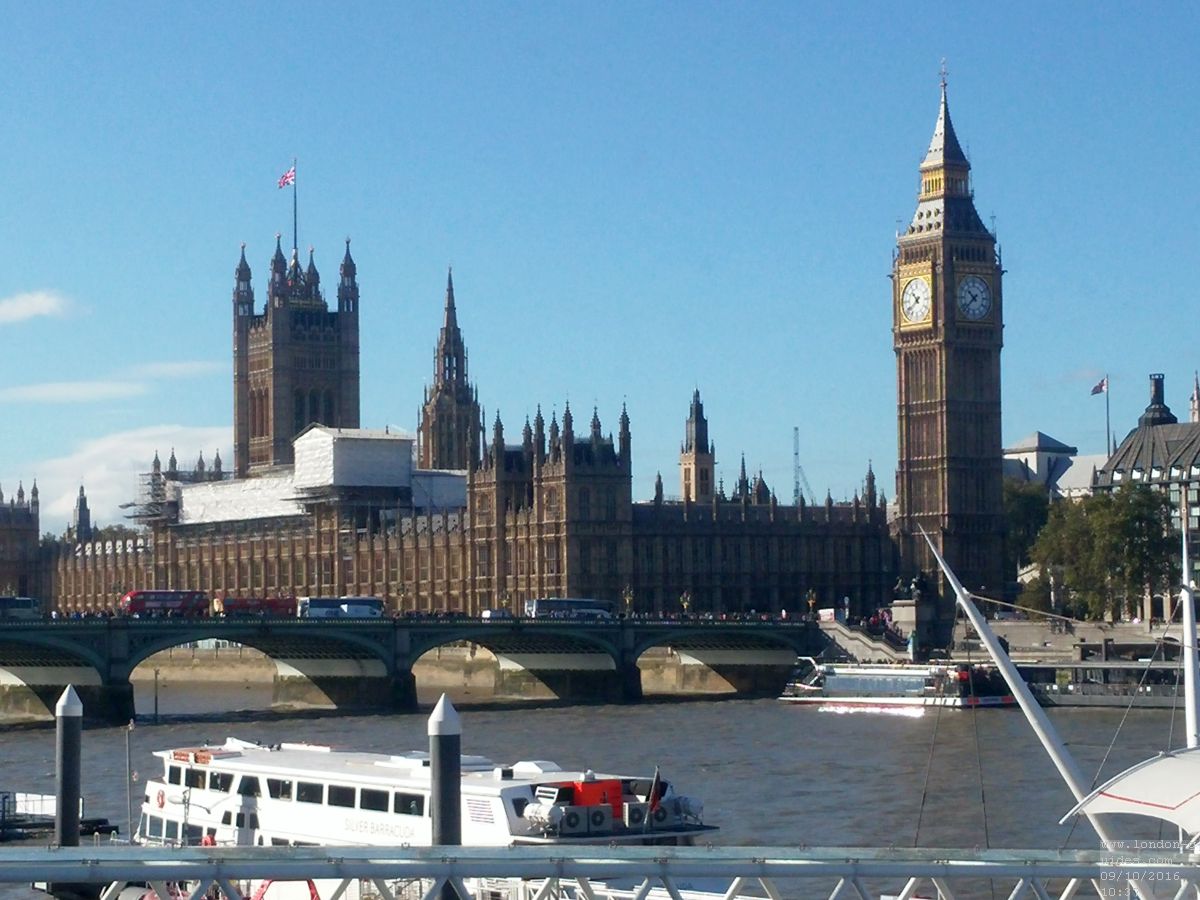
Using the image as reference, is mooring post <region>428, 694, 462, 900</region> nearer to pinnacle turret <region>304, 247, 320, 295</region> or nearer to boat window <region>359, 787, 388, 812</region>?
boat window <region>359, 787, 388, 812</region>

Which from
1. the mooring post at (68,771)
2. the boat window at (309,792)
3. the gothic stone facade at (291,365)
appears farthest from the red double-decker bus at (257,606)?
the mooring post at (68,771)

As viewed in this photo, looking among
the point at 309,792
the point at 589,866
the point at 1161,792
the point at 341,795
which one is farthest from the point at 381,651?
the point at 589,866

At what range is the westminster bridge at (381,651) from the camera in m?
83.2

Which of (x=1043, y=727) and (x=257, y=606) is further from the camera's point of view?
(x=257, y=606)

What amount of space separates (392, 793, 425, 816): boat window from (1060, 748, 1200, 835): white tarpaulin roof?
45.8 feet

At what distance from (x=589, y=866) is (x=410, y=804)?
14315 millimetres

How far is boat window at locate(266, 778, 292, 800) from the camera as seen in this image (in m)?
37.4

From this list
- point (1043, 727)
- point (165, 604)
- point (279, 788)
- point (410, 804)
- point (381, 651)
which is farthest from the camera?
point (165, 604)

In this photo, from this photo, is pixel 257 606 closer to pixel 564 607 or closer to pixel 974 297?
pixel 564 607

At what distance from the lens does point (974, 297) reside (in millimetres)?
123000

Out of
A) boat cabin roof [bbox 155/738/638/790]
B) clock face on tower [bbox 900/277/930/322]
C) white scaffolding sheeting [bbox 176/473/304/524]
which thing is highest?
clock face on tower [bbox 900/277/930/322]

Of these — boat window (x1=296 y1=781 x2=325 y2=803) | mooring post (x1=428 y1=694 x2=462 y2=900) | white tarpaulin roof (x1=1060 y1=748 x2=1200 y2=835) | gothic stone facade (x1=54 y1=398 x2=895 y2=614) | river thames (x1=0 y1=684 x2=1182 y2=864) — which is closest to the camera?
white tarpaulin roof (x1=1060 y1=748 x2=1200 y2=835)

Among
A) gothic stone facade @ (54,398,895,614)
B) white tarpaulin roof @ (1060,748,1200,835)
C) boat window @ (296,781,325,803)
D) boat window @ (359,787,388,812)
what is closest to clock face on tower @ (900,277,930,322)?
gothic stone facade @ (54,398,895,614)

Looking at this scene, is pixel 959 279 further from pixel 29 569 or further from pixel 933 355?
pixel 29 569
